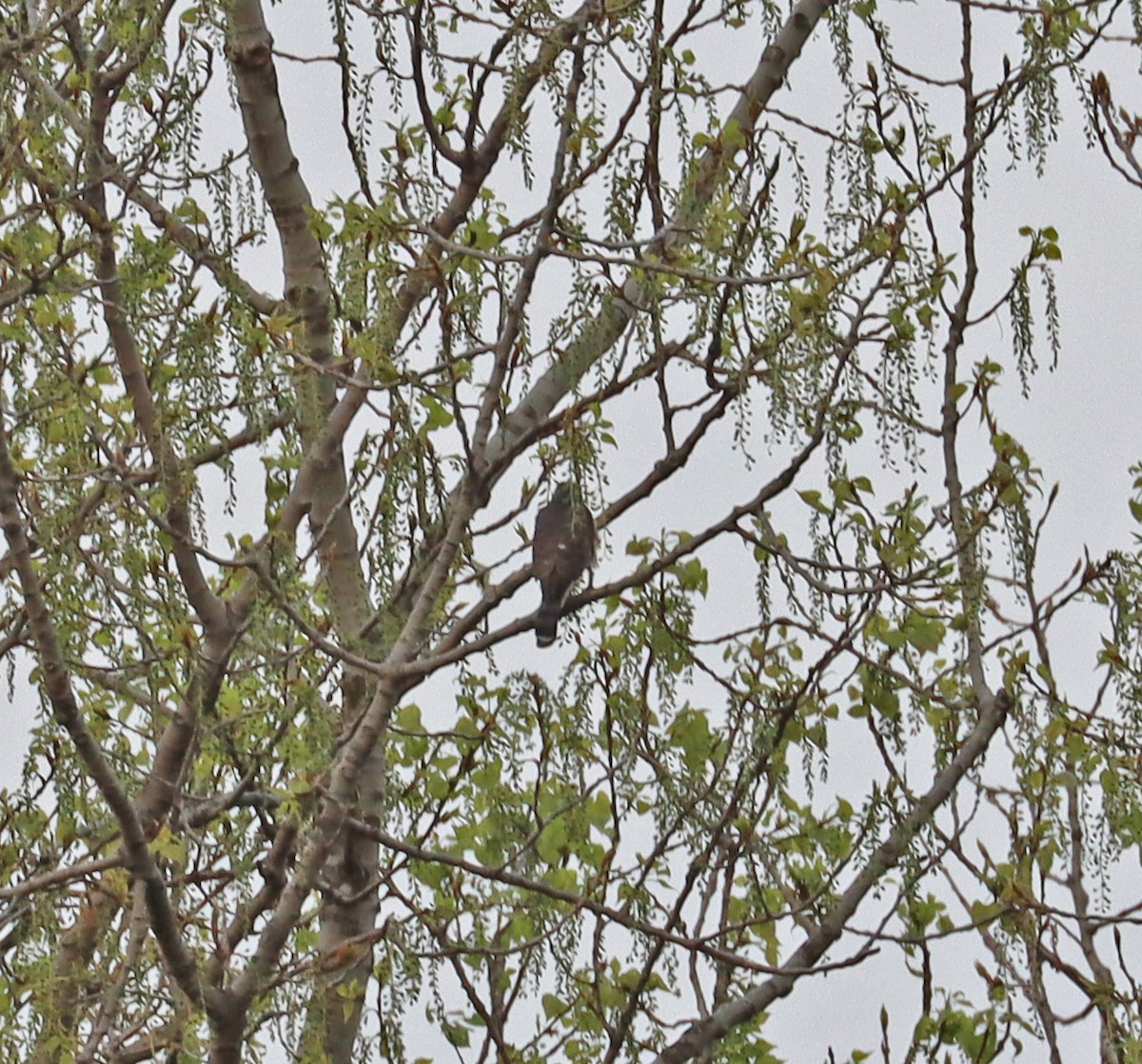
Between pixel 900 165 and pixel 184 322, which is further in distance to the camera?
pixel 900 165

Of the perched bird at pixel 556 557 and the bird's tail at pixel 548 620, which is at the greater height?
the perched bird at pixel 556 557

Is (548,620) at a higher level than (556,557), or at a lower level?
lower

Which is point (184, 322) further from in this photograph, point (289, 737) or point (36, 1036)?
point (36, 1036)

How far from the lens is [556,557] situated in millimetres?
3721

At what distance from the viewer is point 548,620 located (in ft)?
11.2

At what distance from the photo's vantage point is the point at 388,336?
3115 millimetres

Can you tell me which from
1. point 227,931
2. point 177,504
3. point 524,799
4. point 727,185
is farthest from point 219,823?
point 727,185

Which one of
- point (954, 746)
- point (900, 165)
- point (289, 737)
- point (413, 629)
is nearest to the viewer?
point (289, 737)

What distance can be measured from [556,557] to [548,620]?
33 centimetres

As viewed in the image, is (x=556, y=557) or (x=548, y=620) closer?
(x=548, y=620)

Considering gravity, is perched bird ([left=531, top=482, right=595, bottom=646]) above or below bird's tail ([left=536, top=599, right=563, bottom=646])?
above

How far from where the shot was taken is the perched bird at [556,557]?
343cm

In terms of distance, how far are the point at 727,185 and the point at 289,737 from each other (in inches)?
54.4

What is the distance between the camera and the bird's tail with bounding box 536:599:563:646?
3.40m
